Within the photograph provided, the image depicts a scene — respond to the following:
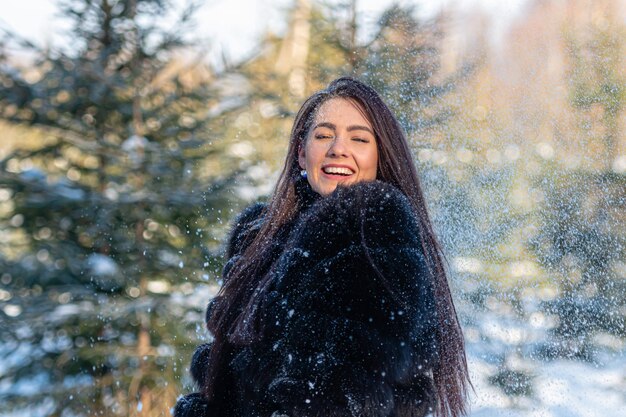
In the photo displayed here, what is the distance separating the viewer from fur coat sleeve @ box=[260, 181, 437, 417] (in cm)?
A: 146

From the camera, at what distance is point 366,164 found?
1.81 meters

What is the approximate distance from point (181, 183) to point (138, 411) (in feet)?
6.37

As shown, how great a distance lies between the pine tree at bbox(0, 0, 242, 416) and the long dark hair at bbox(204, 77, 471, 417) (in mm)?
3267

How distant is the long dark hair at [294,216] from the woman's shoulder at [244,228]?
0.12 meters

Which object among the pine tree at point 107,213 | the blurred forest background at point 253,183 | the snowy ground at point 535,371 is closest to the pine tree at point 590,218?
the blurred forest background at point 253,183

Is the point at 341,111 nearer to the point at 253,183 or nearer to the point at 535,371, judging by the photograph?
the point at 253,183

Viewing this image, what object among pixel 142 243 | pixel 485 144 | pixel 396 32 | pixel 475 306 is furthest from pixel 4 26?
pixel 475 306

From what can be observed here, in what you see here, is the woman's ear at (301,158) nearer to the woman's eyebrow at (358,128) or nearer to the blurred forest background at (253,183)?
the woman's eyebrow at (358,128)

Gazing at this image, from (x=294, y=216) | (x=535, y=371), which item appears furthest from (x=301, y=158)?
(x=535, y=371)

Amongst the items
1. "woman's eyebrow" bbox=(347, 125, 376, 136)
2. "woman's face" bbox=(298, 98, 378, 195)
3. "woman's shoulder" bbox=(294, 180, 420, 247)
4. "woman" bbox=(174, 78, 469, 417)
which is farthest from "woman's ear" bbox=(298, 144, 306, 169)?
"woman's shoulder" bbox=(294, 180, 420, 247)

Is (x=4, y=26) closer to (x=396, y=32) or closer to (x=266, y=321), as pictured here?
(x=396, y=32)

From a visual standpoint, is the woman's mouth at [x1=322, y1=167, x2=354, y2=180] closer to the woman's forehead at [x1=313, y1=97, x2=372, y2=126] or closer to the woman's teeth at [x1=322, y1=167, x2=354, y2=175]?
the woman's teeth at [x1=322, y1=167, x2=354, y2=175]

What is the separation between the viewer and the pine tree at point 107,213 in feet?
17.3

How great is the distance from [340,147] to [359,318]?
0.51 m
